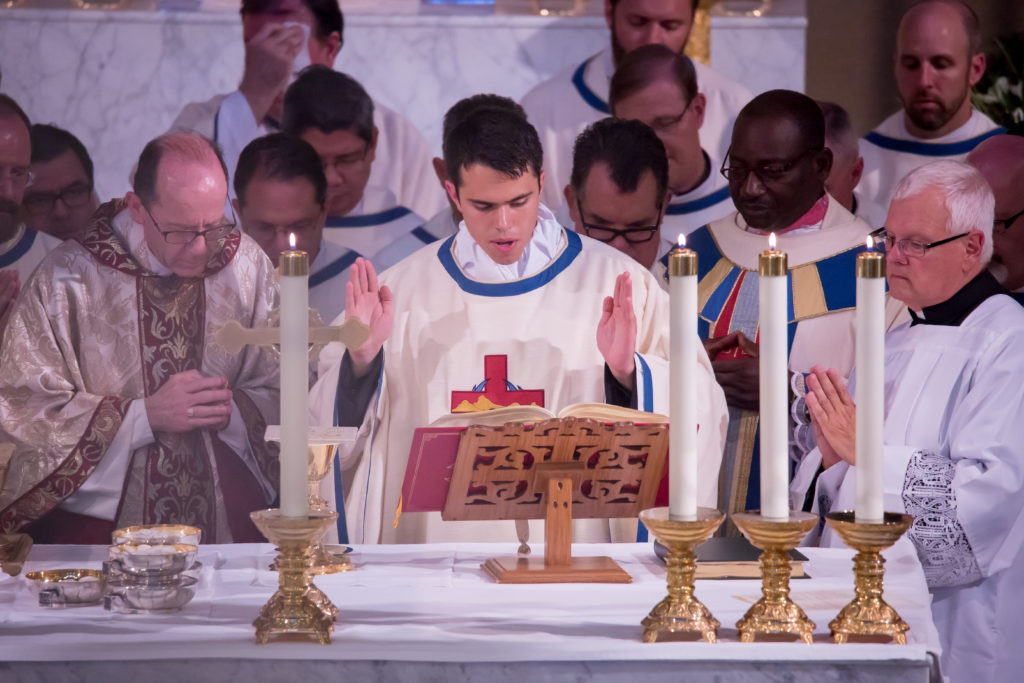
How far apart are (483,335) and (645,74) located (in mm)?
1551

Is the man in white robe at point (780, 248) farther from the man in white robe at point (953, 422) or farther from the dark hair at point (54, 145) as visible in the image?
the dark hair at point (54, 145)

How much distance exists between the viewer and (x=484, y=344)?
15.6 feet

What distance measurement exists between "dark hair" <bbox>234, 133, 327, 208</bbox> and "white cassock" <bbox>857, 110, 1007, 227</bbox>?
2.54 meters

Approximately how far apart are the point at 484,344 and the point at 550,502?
2294 millimetres

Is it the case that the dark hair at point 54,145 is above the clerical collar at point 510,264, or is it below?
above

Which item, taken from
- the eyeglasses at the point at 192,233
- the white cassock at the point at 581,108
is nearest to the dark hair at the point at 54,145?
the eyeglasses at the point at 192,233

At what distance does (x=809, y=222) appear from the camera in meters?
5.29

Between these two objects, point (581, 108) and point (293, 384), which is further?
point (581, 108)

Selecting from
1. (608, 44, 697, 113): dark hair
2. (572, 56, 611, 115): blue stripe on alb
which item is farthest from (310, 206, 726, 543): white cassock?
(608, 44, 697, 113): dark hair

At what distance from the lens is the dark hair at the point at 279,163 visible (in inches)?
206

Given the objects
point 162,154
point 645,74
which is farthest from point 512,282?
point 162,154

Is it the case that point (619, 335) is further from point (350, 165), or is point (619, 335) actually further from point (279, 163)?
point (279, 163)

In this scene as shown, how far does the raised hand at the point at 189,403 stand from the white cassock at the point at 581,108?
173cm

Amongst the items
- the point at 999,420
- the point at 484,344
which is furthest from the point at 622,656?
the point at 484,344
